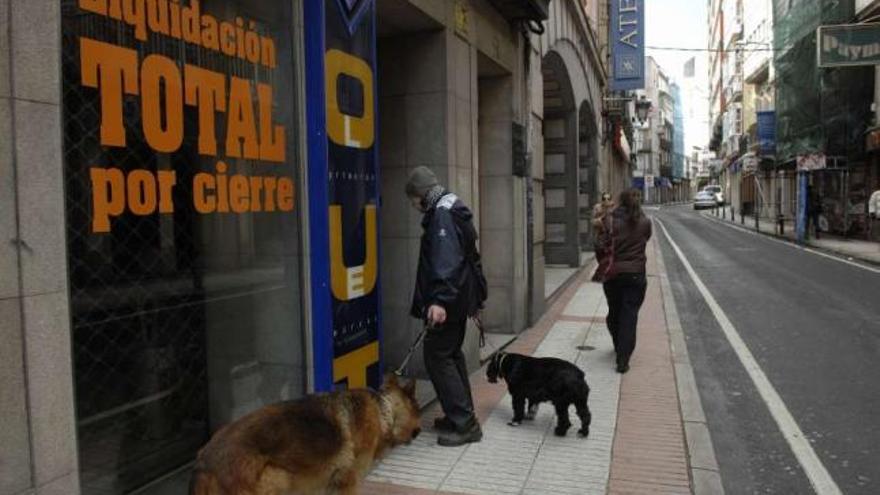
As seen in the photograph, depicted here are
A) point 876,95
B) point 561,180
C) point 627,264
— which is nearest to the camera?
point 627,264

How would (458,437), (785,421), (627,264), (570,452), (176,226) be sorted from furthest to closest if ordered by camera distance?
(627,264) → (785,421) → (458,437) → (570,452) → (176,226)

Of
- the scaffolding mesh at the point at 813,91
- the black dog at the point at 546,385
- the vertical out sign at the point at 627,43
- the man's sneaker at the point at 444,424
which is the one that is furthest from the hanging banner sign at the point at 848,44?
the man's sneaker at the point at 444,424

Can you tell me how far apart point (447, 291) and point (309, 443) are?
187 centimetres

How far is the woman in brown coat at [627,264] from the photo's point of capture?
7207 mm

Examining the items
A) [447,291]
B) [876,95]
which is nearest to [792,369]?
[447,291]

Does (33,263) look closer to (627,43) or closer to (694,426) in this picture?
(694,426)

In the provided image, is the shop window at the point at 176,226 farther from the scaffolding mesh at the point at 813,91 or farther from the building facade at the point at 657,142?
the building facade at the point at 657,142

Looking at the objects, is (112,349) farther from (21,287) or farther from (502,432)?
(502,432)

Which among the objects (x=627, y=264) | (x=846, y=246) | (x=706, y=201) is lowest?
(x=846, y=246)

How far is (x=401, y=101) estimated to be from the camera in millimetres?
6719

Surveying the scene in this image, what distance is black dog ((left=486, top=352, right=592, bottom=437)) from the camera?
5.20 m

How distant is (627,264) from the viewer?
23.7 ft

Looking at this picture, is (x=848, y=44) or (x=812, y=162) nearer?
(x=848, y=44)

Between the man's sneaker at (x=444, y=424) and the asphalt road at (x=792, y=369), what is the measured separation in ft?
6.13
